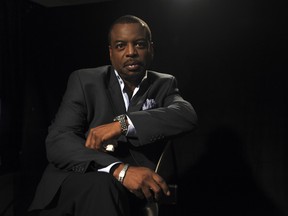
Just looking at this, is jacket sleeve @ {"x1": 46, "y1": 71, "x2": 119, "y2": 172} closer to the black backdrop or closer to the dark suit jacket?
the dark suit jacket

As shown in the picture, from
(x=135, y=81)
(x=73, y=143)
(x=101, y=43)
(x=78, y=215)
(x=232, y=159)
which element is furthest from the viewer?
(x=101, y=43)

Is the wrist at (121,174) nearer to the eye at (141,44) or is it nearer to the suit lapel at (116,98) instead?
the suit lapel at (116,98)

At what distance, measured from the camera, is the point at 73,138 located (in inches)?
58.2

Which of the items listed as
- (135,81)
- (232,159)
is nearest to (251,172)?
(232,159)

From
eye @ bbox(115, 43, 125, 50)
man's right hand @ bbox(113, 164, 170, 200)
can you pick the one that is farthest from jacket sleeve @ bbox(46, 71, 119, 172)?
eye @ bbox(115, 43, 125, 50)

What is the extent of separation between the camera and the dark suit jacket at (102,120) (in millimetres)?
1428

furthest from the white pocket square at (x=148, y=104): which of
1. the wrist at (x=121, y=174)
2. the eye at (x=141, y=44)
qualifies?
the wrist at (x=121, y=174)

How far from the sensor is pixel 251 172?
103 inches

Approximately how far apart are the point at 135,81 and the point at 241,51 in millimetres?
1172

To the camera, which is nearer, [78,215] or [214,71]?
[78,215]

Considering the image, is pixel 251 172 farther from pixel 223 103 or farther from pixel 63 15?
pixel 63 15

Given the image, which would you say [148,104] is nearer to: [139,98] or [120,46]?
[139,98]

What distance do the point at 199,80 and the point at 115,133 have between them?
139 cm

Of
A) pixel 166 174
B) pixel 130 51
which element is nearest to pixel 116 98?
pixel 130 51
